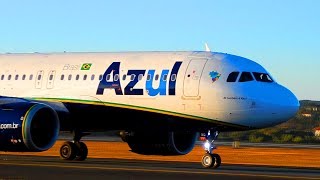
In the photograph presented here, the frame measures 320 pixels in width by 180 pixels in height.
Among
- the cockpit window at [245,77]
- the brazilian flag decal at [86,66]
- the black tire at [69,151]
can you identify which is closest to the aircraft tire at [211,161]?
the cockpit window at [245,77]

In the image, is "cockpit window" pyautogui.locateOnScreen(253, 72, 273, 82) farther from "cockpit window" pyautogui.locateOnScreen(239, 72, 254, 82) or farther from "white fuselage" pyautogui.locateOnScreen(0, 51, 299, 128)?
"cockpit window" pyautogui.locateOnScreen(239, 72, 254, 82)

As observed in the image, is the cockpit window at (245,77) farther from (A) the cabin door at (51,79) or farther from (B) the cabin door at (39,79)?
(B) the cabin door at (39,79)

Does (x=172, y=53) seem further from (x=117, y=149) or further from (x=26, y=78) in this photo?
(x=117, y=149)

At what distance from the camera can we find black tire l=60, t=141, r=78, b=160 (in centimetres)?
3747

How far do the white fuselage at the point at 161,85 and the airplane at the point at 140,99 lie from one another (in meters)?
0.04

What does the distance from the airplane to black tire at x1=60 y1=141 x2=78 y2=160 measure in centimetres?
4

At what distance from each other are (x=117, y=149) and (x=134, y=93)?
68.9ft

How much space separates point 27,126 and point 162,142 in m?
6.55

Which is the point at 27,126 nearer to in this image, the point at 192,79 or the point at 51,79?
the point at 51,79

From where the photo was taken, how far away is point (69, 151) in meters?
37.5

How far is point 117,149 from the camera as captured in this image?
180 feet

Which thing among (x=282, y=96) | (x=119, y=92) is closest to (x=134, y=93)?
(x=119, y=92)

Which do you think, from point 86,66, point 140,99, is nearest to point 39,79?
point 86,66

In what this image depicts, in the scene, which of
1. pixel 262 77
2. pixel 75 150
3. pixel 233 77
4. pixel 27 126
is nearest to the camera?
pixel 27 126
